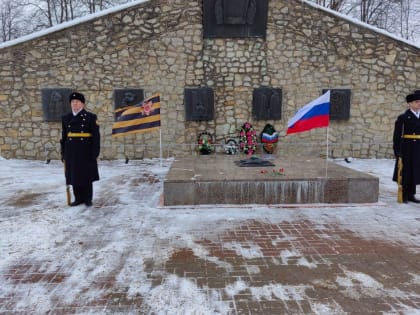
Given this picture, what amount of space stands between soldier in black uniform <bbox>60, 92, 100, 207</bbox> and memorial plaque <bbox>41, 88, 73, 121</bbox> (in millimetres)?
4633

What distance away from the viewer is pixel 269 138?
9.45 metres

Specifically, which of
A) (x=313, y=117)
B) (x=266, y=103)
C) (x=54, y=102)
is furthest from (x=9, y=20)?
(x=313, y=117)

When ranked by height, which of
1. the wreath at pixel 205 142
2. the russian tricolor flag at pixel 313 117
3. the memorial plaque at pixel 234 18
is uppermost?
the memorial plaque at pixel 234 18

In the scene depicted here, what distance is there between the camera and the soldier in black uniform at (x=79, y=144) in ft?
16.2

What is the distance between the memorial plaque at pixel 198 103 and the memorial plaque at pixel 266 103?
1220 mm

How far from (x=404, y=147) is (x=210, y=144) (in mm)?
5177

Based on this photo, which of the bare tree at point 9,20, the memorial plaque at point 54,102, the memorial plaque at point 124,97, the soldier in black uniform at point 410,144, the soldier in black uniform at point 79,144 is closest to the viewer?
the soldier in black uniform at point 79,144

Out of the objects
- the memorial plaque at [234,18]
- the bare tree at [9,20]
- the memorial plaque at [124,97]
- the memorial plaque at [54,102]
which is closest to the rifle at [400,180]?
the memorial plaque at [234,18]

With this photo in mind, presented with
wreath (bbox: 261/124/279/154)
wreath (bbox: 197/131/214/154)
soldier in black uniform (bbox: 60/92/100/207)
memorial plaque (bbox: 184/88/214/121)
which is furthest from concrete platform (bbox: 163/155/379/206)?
memorial plaque (bbox: 184/88/214/121)

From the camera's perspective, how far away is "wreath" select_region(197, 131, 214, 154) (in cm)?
934

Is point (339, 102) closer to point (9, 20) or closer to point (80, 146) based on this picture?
point (80, 146)

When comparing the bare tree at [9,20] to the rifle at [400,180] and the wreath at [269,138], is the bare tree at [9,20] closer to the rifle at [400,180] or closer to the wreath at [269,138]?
the wreath at [269,138]

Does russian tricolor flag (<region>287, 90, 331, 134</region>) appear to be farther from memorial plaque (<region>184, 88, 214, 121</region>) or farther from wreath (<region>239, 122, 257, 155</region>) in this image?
memorial plaque (<region>184, 88, 214, 121</region>)

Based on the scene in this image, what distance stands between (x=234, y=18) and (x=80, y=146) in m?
6.15
